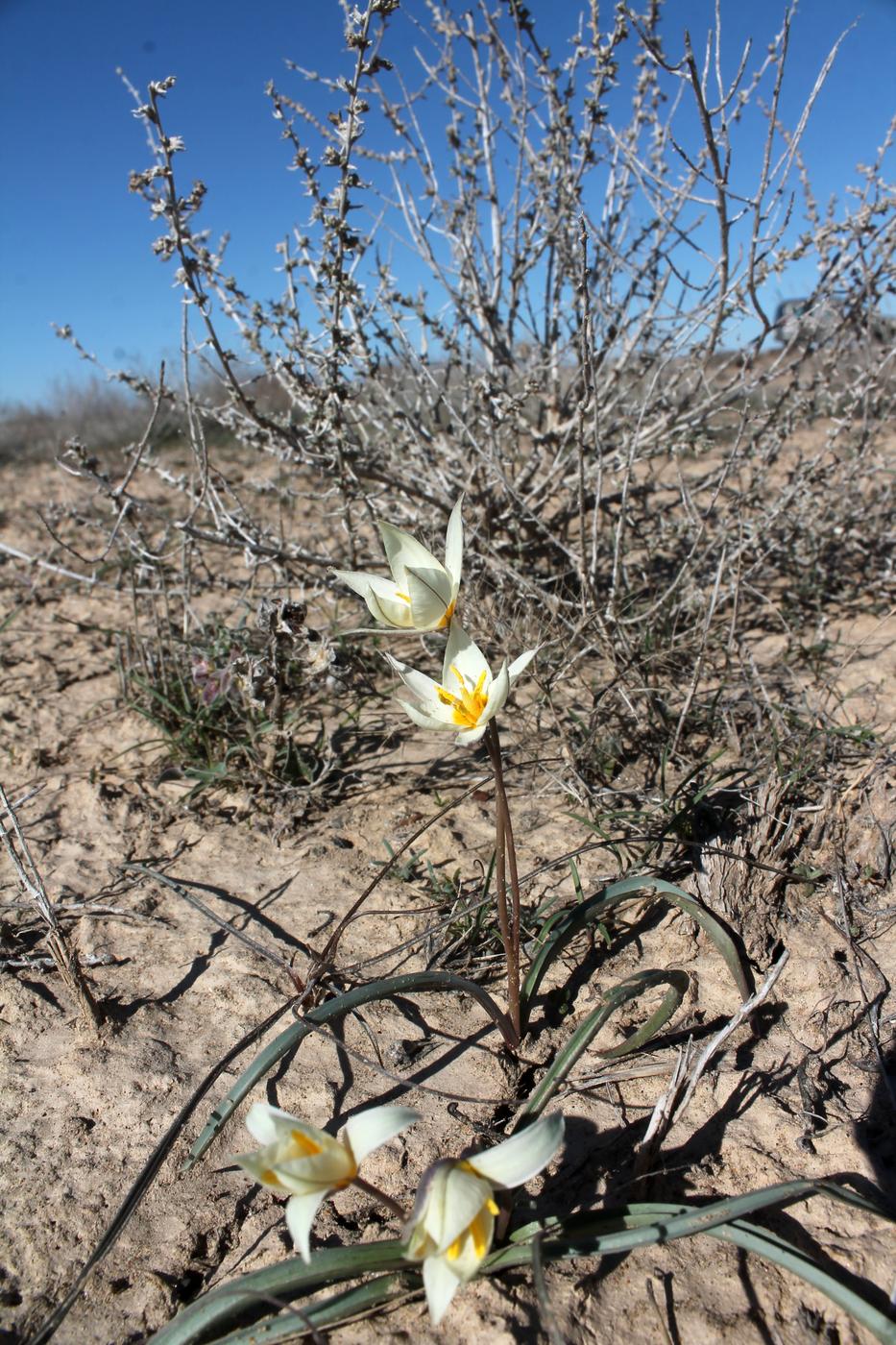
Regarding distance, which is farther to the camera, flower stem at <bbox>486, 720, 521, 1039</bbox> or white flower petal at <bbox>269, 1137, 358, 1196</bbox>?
flower stem at <bbox>486, 720, 521, 1039</bbox>

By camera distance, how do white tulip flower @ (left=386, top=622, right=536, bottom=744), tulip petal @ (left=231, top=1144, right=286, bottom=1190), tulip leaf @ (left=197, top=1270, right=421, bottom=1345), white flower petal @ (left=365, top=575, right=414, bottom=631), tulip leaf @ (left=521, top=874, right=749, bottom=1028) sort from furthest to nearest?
tulip leaf @ (left=521, top=874, right=749, bottom=1028), white flower petal @ (left=365, top=575, right=414, bottom=631), white tulip flower @ (left=386, top=622, right=536, bottom=744), tulip leaf @ (left=197, top=1270, right=421, bottom=1345), tulip petal @ (left=231, top=1144, right=286, bottom=1190)

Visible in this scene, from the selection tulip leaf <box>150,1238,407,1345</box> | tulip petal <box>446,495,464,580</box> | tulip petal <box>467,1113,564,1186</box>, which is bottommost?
tulip leaf <box>150,1238,407,1345</box>

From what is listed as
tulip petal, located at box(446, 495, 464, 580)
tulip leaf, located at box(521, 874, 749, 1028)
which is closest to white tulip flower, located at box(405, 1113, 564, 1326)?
tulip leaf, located at box(521, 874, 749, 1028)

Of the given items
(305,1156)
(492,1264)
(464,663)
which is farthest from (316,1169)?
(464,663)

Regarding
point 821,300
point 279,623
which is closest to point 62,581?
point 279,623

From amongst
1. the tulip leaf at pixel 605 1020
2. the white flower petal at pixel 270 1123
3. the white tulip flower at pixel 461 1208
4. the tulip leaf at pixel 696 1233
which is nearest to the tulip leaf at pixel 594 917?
the tulip leaf at pixel 605 1020

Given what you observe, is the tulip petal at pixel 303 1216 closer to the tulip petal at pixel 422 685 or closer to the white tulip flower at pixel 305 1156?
the white tulip flower at pixel 305 1156

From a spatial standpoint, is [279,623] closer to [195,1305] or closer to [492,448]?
[492,448]

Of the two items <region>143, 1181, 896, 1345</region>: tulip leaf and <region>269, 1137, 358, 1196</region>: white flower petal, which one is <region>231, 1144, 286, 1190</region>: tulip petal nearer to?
<region>269, 1137, 358, 1196</region>: white flower petal

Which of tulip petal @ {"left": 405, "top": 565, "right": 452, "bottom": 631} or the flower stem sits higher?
tulip petal @ {"left": 405, "top": 565, "right": 452, "bottom": 631}
